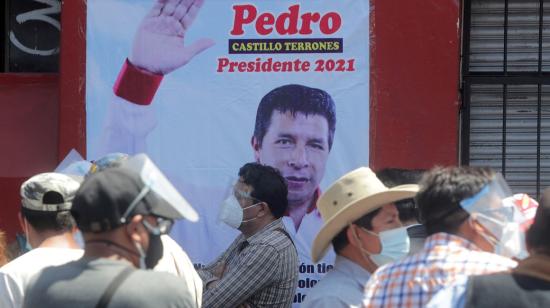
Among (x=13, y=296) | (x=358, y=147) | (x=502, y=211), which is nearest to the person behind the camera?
(x=502, y=211)

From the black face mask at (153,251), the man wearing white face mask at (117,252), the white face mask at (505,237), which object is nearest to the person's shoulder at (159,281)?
the man wearing white face mask at (117,252)

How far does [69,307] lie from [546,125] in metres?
4.53

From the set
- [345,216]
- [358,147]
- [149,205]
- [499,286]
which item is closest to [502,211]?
[499,286]

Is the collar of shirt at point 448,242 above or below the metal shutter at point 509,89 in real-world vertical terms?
below

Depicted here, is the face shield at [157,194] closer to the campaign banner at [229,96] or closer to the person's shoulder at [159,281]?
the person's shoulder at [159,281]

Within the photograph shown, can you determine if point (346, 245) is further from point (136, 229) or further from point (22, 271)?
point (22, 271)

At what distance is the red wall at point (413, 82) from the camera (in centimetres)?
596

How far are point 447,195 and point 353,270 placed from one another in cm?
76

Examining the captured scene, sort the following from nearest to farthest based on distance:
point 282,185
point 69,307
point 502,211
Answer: point 69,307 → point 502,211 → point 282,185

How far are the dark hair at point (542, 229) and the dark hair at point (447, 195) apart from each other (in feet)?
0.67

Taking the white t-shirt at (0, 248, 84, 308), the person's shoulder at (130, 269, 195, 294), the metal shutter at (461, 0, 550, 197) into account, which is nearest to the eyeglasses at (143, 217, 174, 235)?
the person's shoulder at (130, 269, 195, 294)

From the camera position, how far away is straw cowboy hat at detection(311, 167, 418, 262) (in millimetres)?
3551

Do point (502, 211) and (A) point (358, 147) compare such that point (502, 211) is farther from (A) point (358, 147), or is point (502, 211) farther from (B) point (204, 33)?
(B) point (204, 33)

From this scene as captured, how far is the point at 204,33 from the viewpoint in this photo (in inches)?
239
